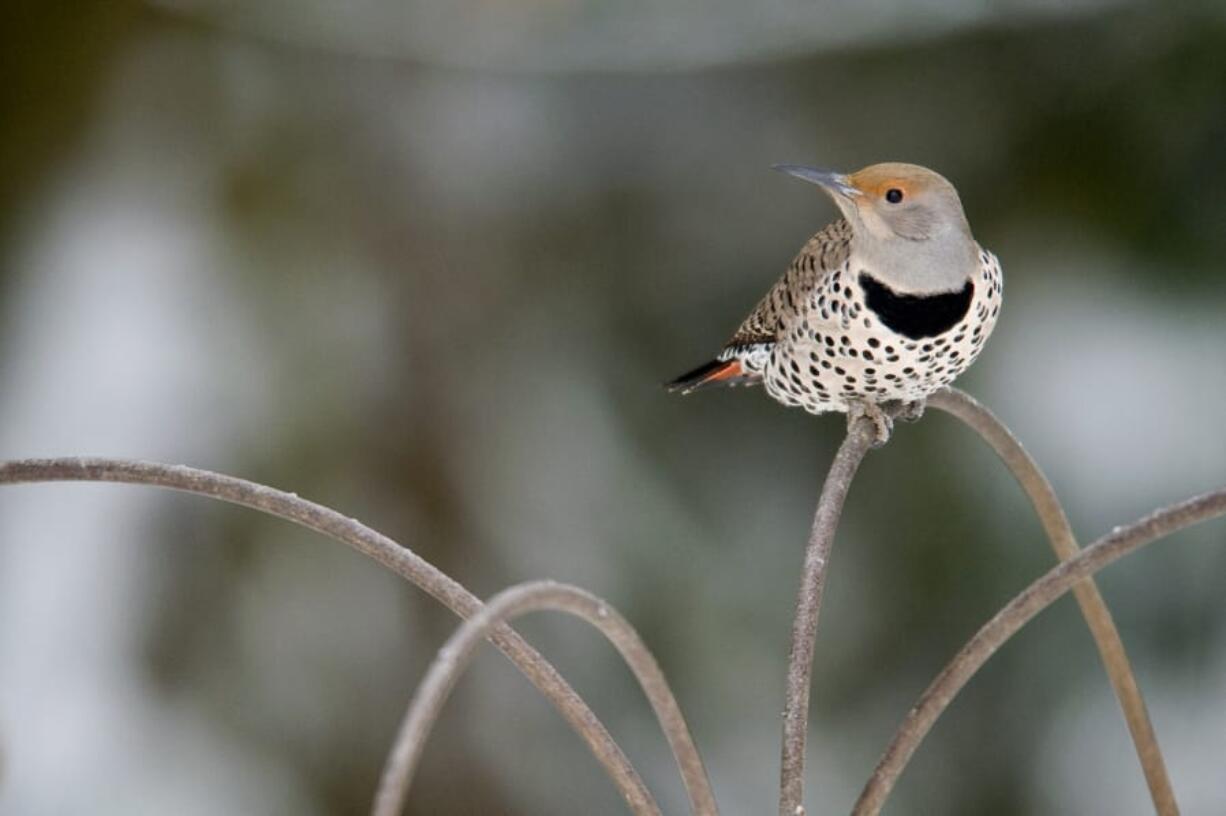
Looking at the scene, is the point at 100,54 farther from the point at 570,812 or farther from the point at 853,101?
the point at 570,812

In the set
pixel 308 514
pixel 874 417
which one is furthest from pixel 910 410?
pixel 308 514

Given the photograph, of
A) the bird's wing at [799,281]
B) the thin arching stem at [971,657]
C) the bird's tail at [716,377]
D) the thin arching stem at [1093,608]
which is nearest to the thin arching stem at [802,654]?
the thin arching stem at [971,657]

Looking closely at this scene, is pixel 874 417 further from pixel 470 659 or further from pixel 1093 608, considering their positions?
pixel 470 659

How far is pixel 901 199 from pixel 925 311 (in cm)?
10

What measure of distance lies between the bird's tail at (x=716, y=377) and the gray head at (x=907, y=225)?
0.29 meters

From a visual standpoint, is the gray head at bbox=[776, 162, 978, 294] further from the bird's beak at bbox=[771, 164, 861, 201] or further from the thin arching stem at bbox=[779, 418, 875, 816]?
the thin arching stem at bbox=[779, 418, 875, 816]

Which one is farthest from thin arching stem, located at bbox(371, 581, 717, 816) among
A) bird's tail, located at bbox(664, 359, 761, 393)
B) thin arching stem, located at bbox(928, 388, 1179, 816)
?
bird's tail, located at bbox(664, 359, 761, 393)

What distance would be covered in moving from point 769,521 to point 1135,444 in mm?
629

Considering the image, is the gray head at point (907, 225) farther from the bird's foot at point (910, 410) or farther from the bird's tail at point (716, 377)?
the bird's tail at point (716, 377)

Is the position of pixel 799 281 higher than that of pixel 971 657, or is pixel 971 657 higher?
pixel 799 281

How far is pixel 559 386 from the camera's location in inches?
101

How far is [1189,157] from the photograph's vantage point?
2.43 m

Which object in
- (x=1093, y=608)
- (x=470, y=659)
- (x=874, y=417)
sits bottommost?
(x=470, y=659)

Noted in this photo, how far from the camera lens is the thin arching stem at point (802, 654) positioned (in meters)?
0.86
